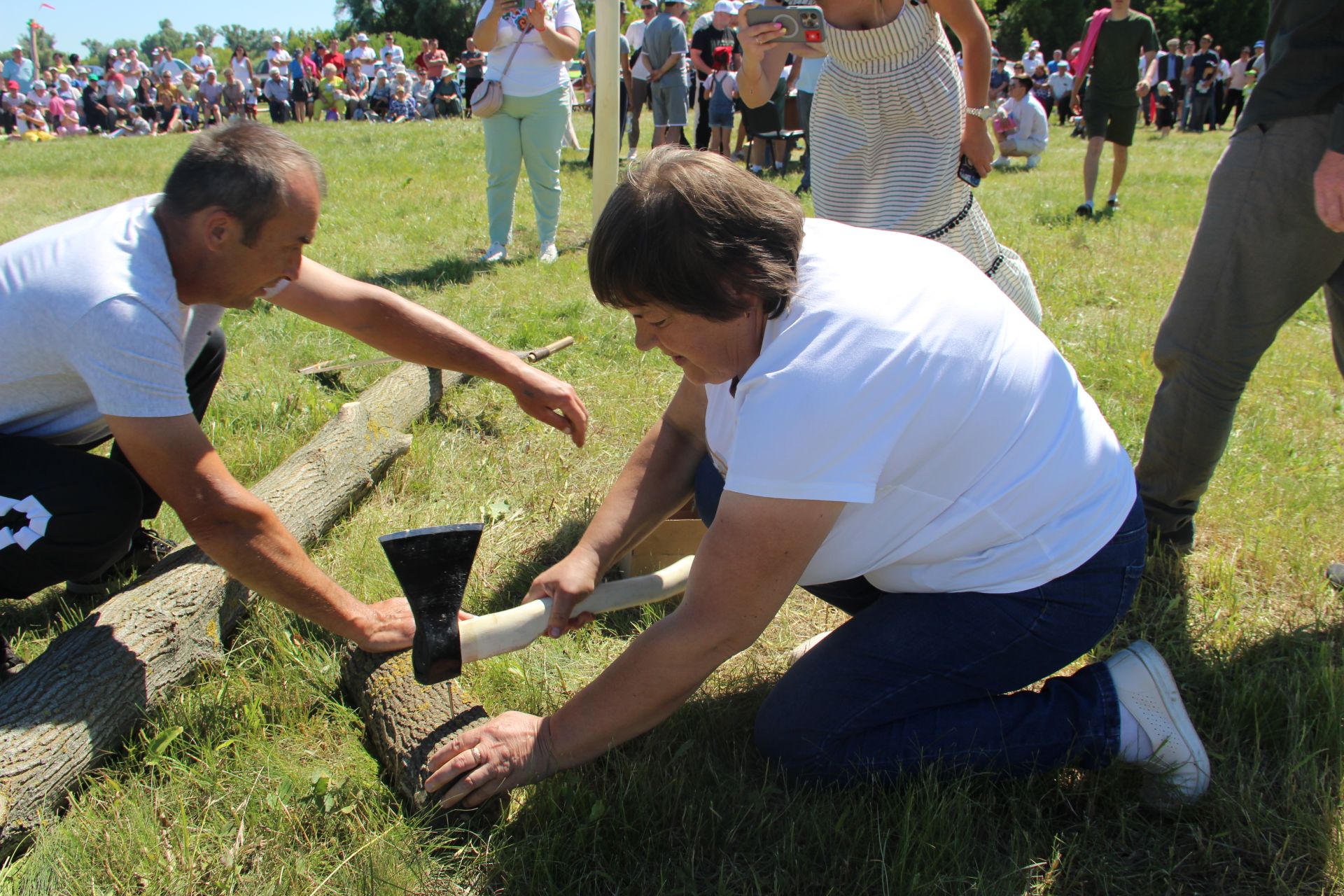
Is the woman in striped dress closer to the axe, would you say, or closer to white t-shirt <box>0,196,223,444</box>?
the axe

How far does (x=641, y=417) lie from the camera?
4207mm

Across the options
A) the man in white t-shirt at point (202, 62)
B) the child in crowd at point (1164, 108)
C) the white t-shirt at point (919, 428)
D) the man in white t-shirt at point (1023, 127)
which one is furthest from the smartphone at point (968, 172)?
the man in white t-shirt at point (202, 62)

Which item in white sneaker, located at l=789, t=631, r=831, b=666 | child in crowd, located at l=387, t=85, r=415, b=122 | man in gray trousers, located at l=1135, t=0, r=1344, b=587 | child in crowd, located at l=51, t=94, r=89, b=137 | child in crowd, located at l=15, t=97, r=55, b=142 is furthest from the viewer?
child in crowd, located at l=387, t=85, r=415, b=122

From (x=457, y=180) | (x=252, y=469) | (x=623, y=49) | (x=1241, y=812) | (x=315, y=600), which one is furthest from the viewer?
(x=623, y=49)

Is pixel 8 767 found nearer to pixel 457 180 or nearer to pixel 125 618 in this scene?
pixel 125 618

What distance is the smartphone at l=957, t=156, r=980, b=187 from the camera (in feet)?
11.2

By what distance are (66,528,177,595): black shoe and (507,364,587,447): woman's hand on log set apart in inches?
49.5

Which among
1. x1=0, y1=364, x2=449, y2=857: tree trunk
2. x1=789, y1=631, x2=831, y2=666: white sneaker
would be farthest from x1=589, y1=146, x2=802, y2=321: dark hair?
x1=0, y1=364, x2=449, y2=857: tree trunk

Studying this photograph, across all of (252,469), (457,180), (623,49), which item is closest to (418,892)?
(252,469)

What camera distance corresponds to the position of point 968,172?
136 inches

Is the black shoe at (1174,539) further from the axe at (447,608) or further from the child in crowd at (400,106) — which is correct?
the child in crowd at (400,106)

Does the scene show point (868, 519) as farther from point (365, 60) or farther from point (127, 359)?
point (365, 60)

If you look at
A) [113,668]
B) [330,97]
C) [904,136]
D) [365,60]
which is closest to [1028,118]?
[904,136]

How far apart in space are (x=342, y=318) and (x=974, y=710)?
2078 mm
